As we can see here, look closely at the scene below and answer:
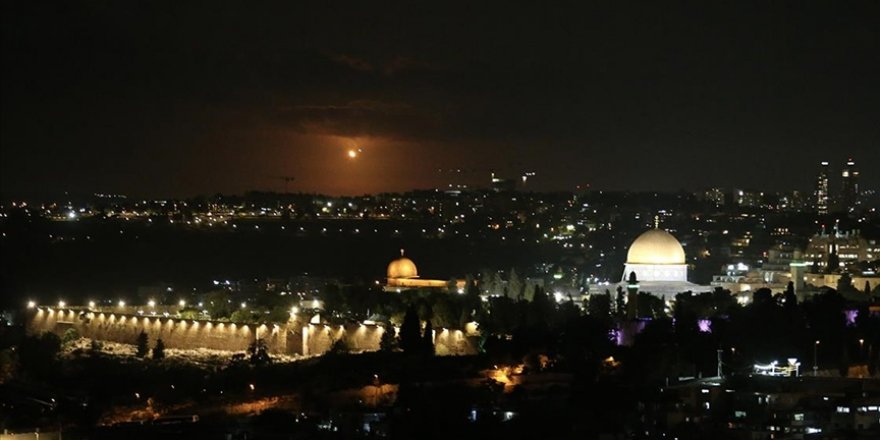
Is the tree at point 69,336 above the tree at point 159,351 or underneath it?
above

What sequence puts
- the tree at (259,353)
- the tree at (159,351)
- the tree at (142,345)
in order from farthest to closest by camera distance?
the tree at (142,345)
the tree at (159,351)
the tree at (259,353)

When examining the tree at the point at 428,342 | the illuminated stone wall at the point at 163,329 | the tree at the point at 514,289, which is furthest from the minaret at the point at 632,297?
the illuminated stone wall at the point at 163,329

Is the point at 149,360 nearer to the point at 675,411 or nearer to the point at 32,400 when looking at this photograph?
the point at 32,400

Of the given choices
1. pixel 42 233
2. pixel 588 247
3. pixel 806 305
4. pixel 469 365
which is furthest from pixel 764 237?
pixel 469 365

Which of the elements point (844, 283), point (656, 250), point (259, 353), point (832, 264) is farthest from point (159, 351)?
point (832, 264)

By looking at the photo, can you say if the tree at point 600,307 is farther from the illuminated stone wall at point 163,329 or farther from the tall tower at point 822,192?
the tall tower at point 822,192

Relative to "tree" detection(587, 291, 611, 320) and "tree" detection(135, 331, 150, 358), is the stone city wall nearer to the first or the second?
"tree" detection(135, 331, 150, 358)
